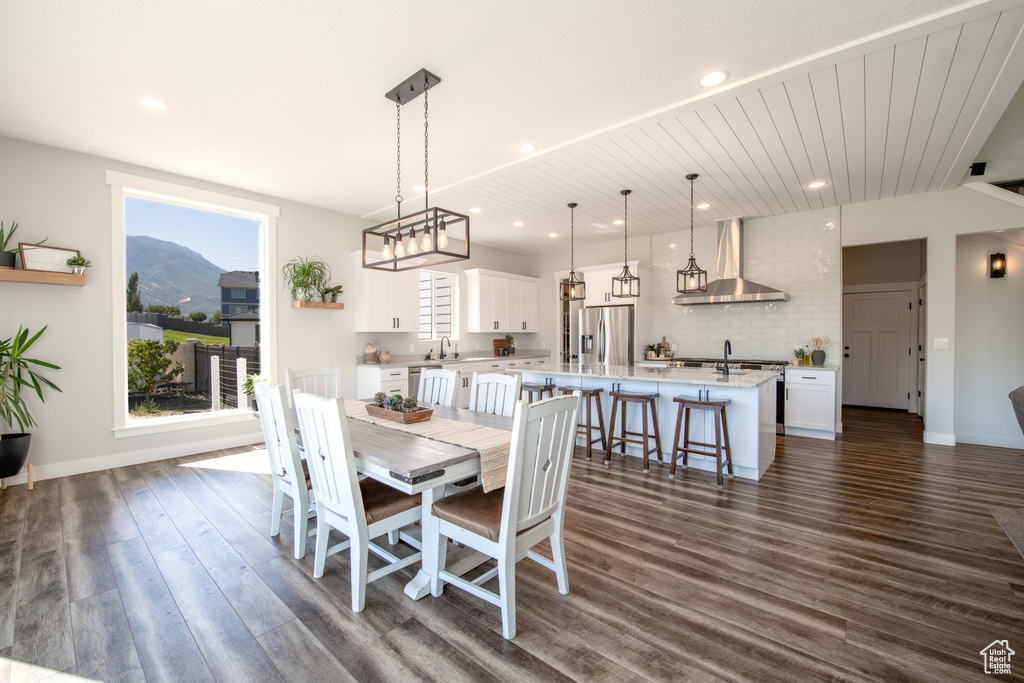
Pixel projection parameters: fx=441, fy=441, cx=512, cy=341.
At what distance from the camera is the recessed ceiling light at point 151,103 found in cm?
298

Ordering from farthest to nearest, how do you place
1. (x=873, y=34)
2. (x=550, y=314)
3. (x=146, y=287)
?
(x=550, y=314) → (x=146, y=287) → (x=873, y=34)

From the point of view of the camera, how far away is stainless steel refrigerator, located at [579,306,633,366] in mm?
6539

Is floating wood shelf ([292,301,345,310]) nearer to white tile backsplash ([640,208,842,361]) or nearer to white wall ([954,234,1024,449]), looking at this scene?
white tile backsplash ([640,208,842,361])

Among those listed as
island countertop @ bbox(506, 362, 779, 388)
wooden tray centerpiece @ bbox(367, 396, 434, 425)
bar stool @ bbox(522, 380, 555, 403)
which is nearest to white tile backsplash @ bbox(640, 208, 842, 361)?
island countertop @ bbox(506, 362, 779, 388)

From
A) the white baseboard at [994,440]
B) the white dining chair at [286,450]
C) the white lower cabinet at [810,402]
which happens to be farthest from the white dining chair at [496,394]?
the white baseboard at [994,440]

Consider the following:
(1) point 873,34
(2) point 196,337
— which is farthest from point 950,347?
(2) point 196,337

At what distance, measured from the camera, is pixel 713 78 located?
2.73 metres

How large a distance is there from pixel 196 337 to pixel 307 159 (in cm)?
245

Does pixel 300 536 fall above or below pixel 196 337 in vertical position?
below

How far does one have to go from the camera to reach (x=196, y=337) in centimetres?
488

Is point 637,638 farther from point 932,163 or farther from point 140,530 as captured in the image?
point 932,163

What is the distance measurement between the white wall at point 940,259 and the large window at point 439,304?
5.84 m

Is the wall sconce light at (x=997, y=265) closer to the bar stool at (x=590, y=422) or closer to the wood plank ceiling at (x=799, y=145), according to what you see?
the wood plank ceiling at (x=799, y=145)

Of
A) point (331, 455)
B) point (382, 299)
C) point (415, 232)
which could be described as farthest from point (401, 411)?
point (382, 299)
